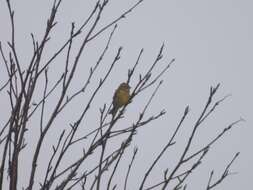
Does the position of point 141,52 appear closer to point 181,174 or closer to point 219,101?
point 219,101

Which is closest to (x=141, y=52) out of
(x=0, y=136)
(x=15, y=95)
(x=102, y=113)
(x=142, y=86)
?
(x=142, y=86)

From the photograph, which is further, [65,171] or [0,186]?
[65,171]

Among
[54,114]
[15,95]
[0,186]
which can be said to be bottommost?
[0,186]

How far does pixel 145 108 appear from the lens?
2619 millimetres

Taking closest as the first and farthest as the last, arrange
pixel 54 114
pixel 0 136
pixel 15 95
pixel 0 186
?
A: pixel 0 186
pixel 54 114
pixel 15 95
pixel 0 136

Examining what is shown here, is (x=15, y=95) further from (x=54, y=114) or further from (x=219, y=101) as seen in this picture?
(x=219, y=101)

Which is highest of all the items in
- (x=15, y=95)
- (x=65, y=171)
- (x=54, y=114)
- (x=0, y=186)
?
(x=15, y=95)

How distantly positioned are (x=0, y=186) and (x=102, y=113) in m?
0.84

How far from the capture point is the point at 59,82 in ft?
8.76

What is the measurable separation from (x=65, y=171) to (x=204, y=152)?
0.91 m

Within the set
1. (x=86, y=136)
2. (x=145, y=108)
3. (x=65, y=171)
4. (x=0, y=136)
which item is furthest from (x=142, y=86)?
(x=0, y=136)

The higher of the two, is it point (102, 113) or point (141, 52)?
point (141, 52)

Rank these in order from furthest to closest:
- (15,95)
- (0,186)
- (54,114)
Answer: (15,95), (54,114), (0,186)

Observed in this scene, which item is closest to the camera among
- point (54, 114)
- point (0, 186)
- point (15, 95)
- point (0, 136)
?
point (0, 186)
